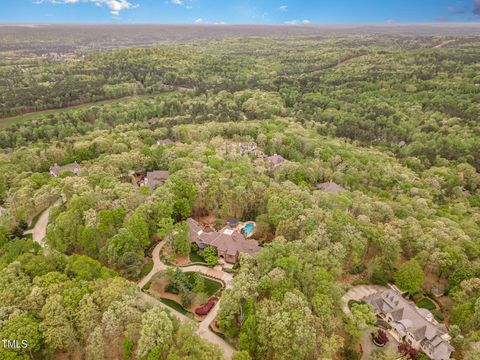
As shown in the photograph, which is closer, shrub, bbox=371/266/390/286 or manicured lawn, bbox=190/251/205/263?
shrub, bbox=371/266/390/286

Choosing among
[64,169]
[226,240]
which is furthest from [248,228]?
[64,169]

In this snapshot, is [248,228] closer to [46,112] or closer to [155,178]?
[155,178]

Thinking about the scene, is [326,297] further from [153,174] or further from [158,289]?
[153,174]

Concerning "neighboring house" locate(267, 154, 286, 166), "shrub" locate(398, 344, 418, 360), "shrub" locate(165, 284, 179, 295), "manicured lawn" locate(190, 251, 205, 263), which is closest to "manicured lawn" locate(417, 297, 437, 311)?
"shrub" locate(398, 344, 418, 360)

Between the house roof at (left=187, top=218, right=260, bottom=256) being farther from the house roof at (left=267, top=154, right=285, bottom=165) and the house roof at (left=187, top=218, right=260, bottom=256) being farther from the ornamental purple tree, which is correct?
the house roof at (left=267, top=154, right=285, bottom=165)

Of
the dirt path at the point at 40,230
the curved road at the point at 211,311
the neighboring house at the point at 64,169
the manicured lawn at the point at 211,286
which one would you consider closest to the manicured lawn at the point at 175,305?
the curved road at the point at 211,311
